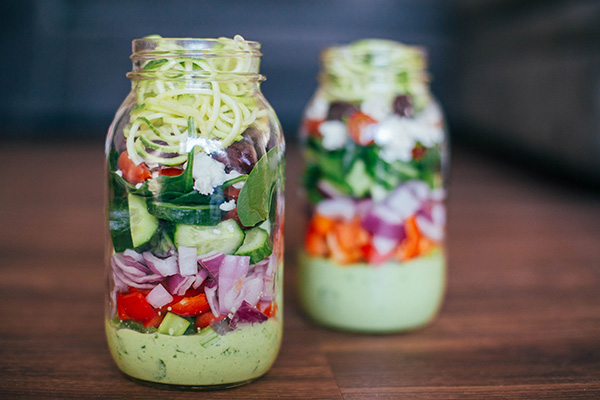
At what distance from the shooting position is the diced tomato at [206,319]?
2.68 ft

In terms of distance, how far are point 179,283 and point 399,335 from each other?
0.47 meters

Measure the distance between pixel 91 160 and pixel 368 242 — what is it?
2.34m

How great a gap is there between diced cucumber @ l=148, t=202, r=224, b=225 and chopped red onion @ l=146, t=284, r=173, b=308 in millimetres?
90

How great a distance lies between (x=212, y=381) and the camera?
84 cm

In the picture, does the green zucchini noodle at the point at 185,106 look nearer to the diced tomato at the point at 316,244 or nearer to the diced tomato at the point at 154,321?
the diced tomato at the point at 154,321

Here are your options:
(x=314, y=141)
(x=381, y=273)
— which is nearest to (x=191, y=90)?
(x=314, y=141)

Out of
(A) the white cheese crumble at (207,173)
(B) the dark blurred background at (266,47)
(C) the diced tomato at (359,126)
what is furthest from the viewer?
(B) the dark blurred background at (266,47)

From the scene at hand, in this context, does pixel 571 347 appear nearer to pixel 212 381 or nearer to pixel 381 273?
pixel 381 273

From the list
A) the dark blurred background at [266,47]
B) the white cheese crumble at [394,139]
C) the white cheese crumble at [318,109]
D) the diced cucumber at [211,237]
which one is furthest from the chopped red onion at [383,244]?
the dark blurred background at [266,47]

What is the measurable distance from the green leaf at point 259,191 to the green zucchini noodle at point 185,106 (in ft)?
0.17

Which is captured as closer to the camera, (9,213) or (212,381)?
(212,381)

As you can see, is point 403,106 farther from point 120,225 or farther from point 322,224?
point 120,225

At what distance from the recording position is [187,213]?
0.79 metres

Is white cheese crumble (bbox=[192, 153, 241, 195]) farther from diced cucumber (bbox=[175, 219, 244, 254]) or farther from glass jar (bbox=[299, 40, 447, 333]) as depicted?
glass jar (bbox=[299, 40, 447, 333])
